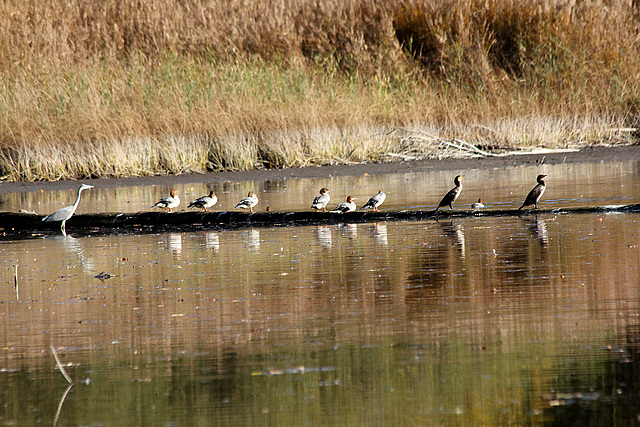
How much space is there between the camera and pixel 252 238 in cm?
1144

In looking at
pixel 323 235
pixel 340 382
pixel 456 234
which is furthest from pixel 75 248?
pixel 340 382

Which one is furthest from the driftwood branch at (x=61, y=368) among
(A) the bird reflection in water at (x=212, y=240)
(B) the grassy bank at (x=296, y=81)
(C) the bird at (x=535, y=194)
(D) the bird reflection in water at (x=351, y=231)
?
(B) the grassy bank at (x=296, y=81)

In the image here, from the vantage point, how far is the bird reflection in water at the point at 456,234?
31.9 feet

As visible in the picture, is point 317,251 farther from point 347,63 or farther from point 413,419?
point 347,63

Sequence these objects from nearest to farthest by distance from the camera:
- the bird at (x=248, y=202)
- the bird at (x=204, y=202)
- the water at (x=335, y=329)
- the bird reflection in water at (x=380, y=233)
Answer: the water at (x=335, y=329) → the bird reflection in water at (x=380, y=233) → the bird at (x=248, y=202) → the bird at (x=204, y=202)

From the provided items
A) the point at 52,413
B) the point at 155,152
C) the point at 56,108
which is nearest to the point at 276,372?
the point at 52,413

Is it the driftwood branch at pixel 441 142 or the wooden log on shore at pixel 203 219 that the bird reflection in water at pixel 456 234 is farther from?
the driftwood branch at pixel 441 142

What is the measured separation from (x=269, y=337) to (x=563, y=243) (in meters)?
4.33

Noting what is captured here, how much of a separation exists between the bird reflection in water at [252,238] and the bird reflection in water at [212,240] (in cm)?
30

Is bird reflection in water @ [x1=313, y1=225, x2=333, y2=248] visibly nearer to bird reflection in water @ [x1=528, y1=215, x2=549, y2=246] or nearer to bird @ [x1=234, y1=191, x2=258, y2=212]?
bird @ [x1=234, y1=191, x2=258, y2=212]

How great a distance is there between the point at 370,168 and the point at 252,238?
9206 mm

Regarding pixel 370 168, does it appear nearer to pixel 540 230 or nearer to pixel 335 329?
pixel 540 230

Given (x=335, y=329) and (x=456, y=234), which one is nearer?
(x=335, y=329)

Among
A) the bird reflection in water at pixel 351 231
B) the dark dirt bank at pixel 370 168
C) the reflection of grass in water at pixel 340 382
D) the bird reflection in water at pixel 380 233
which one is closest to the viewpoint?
the reflection of grass in water at pixel 340 382
